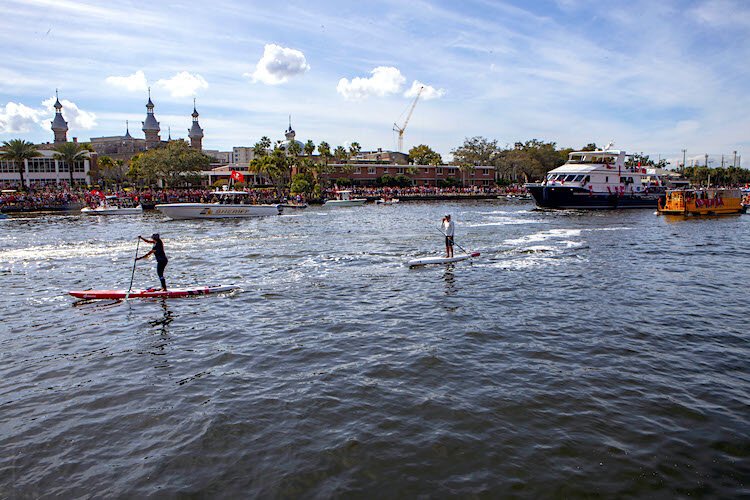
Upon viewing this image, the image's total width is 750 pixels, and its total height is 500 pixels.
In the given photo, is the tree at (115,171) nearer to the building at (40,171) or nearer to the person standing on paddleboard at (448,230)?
the building at (40,171)

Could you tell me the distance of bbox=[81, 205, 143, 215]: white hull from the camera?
54781 mm

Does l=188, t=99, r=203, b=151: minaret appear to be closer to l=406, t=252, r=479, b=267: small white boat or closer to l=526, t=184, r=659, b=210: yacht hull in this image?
l=526, t=184, r=659, b=210: yacht hull

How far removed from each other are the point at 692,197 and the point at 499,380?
161 ft

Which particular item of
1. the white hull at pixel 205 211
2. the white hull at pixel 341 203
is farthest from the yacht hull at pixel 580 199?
the white hull at pixel 205 211

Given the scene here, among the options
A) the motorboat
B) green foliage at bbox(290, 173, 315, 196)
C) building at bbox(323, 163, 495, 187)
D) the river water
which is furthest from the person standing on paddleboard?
building at bbox(323, 163, 495, 187)

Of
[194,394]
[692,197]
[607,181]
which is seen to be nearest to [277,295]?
[194,394]

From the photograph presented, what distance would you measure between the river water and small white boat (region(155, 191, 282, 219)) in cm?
2733

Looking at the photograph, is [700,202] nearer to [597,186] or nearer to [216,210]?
[597,186]

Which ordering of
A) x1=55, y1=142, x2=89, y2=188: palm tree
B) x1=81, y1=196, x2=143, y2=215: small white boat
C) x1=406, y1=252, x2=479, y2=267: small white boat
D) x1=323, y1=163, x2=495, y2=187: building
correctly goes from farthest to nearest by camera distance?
x1=323, y1=163, x2=495, y2=187: building < x1=55, y1=142, x2=89, y2=188: palm tree < x1=81, y1=196, x2=143, y2=215: small white boat < x1=406, y1=252, x2=479, y2=267: small white boat

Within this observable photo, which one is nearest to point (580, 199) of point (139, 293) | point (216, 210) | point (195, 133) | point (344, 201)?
point (344, 201)

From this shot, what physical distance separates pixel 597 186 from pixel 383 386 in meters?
55.4

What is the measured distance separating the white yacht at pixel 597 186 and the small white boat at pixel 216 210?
105 ft

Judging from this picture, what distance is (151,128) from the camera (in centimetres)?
13962

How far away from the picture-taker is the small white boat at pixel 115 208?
55.0 meters
